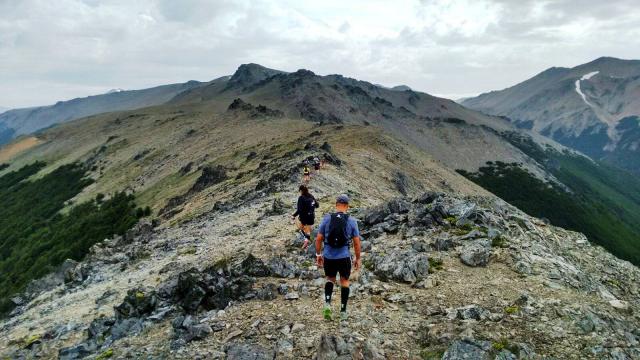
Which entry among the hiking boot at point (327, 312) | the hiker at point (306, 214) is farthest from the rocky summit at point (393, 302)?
the hiker at point (306, 214)

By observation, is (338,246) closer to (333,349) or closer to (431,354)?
(333,349)

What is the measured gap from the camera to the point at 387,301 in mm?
17016

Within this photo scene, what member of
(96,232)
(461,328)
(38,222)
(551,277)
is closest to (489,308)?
(461,328)

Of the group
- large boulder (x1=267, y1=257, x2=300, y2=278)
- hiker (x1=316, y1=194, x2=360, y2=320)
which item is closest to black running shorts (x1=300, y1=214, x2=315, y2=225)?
large boulder (x1=267, y1=257, x2=300, y2=278)

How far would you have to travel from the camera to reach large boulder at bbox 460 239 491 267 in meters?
19.2

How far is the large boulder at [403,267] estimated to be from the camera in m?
18.5

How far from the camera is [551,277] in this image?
18.0 m

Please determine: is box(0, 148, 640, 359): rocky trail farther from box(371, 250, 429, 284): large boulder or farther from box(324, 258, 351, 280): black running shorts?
box(324, 258, 351, 280): black running shorts

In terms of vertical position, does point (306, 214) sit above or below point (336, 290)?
above

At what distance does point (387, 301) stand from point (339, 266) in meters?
2.90

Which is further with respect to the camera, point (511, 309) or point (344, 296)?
point (511, 309)

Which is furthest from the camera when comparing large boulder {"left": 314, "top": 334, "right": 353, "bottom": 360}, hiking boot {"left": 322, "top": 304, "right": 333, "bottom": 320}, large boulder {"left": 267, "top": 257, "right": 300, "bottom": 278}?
large boulder {"left": 267, "top": 257, "right": 300, "bottom": 278}

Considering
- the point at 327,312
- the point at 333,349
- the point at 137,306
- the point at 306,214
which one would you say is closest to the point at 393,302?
the point at 327,312

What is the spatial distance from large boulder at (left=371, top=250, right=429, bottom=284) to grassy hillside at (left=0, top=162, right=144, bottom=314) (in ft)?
110
